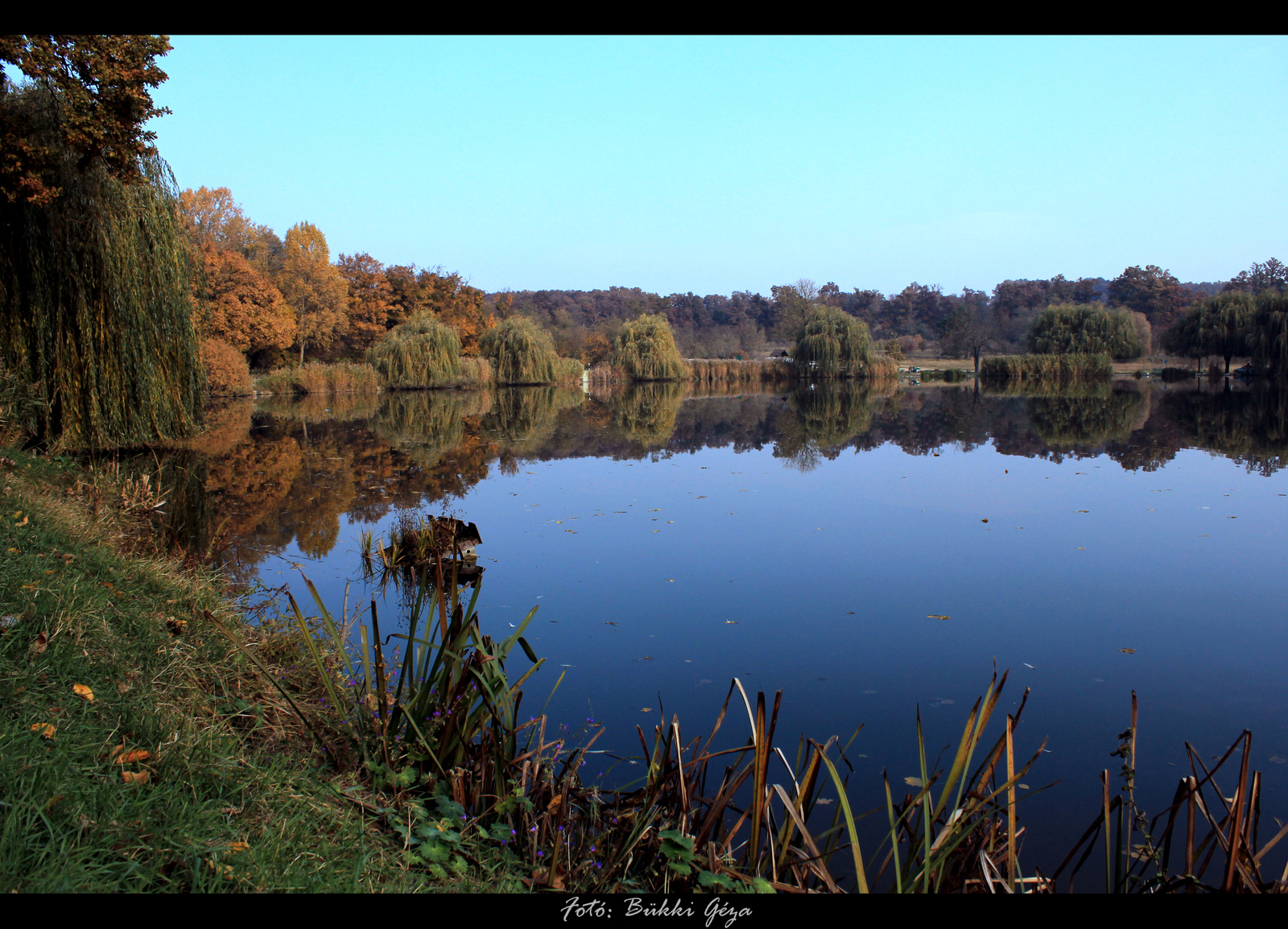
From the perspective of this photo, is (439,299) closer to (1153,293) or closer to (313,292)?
(313,292)

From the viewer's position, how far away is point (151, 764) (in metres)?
2.73

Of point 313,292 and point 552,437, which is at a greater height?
point 313,292

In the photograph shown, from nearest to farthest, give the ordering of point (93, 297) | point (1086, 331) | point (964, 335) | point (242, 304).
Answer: point (93, 297)
point (242, 304)
point (1086, 331)
point (964, 335)

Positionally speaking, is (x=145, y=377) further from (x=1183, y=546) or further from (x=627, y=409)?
(x=627, y=409)

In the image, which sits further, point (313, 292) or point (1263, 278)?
point (1263, 278)

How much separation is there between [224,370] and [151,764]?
34.9m

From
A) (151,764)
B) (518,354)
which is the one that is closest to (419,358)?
(518,354)

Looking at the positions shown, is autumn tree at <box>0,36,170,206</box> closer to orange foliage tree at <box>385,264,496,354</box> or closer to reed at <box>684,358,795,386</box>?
orange foliage tree at <box>385,264,496,354</box>

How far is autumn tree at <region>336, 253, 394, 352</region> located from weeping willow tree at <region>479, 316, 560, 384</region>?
748cm

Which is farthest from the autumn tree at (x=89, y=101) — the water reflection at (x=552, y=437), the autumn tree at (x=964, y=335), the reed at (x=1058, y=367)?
the autumn tree at (x=964, y=335)

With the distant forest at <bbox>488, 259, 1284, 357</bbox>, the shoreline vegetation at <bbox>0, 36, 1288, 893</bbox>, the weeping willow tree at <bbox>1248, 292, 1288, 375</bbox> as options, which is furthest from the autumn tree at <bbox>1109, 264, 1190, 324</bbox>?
the shoreline vegetation at <bbox>0, 36, 1288, 893</bbox>

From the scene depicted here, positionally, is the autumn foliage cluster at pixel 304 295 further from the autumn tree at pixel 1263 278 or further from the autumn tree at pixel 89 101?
the autumn tree at pixel 1263 278

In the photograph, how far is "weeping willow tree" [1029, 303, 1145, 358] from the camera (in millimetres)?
51281
